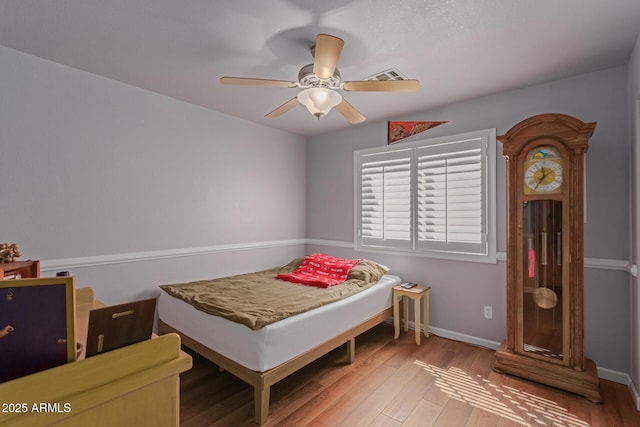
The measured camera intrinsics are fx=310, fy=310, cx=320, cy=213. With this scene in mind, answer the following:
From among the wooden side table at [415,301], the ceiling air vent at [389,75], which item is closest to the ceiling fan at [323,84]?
the ceiling air vent at [389,75]

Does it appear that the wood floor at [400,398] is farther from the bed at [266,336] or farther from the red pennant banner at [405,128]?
the red pennant banner at [405,128]

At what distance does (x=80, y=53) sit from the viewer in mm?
2264

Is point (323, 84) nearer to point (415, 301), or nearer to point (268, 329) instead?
point (268, 329)

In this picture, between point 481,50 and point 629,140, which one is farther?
point 629,140

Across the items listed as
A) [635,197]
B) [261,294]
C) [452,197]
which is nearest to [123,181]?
[261,294]

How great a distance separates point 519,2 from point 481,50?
1.58 ft

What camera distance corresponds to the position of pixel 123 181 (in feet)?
9.22

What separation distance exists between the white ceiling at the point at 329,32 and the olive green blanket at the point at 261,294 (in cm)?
186

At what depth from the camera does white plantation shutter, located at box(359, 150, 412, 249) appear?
3.61m

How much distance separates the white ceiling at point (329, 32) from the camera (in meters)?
1.75

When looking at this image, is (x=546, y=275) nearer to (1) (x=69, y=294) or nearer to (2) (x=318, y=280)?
(2) (x=318, y=280)

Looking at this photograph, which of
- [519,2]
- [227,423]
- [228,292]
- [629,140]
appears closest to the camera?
[519,2]

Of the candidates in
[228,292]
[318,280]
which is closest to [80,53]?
[228,292]

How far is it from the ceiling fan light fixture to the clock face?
158 cm
